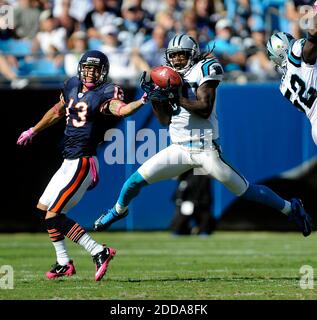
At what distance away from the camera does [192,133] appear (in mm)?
8016

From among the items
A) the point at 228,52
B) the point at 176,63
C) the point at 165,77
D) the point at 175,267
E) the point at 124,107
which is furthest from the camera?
the point at 228,52

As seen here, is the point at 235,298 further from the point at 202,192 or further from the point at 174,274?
the point at 202,192

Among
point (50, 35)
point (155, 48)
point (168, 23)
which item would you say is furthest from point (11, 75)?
point (168, 23)

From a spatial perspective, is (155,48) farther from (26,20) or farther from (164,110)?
(164,110)

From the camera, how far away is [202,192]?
1291 cm

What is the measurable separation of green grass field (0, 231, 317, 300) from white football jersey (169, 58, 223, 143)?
1239mm

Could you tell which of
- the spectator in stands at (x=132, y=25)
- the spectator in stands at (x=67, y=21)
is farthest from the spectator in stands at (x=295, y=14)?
the spectator in stands at (x=67, y=21)

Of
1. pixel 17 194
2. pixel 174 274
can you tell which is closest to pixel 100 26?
pixel 17 194

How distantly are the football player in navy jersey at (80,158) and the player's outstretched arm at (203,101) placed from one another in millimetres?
545

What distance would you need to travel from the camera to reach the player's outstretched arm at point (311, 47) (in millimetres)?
7117

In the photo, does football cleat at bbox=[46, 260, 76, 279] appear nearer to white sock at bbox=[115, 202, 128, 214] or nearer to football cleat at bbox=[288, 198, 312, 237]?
white sock at bbox=[115, 202, 128, 214]

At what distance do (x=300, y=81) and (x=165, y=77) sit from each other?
44.5 inches

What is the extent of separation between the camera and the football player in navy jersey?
7801 millimetres

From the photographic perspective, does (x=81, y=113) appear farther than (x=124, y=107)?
Yes
